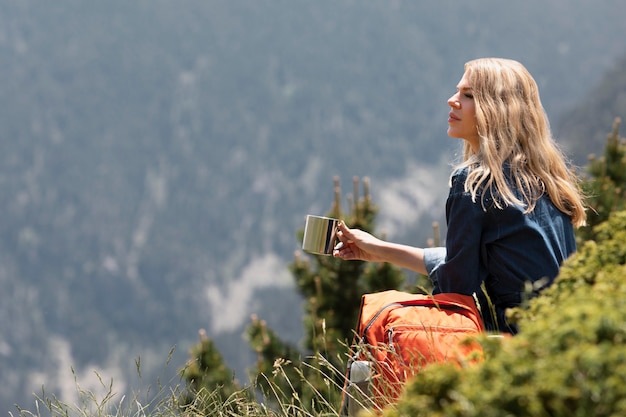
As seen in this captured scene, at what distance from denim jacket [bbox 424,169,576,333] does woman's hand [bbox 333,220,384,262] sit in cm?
24

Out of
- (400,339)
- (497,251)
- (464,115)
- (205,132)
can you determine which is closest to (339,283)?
(464,115)

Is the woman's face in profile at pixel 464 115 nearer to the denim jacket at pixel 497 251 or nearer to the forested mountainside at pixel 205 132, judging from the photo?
the denim jacket at pixel 497 251

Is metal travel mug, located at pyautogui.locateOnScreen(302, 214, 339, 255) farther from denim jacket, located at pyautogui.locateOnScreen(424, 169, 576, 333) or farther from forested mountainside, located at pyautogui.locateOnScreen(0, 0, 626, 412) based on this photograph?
forested mountainside, located at pyautogui.locateOnScreen(0, 0, 626, 412)

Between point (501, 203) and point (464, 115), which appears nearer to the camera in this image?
point (501, 203)

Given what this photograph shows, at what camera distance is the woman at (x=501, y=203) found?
1388mm

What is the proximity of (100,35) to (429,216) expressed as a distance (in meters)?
25.3

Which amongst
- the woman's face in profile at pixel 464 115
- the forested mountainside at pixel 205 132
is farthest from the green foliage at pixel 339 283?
the forested mountainside at pixel 205 132

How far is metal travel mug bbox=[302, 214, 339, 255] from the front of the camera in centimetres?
171

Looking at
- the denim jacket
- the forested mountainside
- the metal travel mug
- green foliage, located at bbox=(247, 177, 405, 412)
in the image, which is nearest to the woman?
the denim jacket

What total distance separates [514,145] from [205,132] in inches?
2171

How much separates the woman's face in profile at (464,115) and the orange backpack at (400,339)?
40 cm

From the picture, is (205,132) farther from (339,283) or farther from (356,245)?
(356,245)

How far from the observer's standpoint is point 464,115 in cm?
159

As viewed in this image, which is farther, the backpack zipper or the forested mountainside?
the forested mountainside
